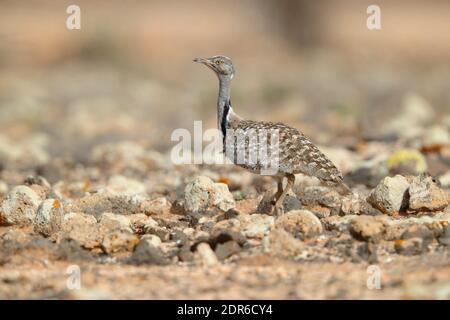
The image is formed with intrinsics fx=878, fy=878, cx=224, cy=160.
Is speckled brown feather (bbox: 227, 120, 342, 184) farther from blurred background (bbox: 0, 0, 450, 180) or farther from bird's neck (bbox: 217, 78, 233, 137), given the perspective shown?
blurred background (bbox: 0, 0, 450, 180)

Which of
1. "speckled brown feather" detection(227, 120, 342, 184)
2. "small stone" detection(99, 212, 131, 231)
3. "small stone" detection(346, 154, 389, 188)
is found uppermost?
"speckled brown feather" detection(227, 120, 342, 184)

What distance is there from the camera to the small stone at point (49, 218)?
6.28m

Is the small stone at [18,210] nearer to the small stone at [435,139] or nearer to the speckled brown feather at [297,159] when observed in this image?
the speckled brown feather at [297,159]

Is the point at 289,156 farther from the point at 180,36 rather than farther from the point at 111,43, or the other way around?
the point at 180,36

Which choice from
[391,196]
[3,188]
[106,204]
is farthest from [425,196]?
[3,188]

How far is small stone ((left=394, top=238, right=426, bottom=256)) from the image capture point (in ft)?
18.4

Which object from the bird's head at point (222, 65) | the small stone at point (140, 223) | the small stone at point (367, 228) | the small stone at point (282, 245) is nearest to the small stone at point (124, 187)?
the small stone at point (140, 223)

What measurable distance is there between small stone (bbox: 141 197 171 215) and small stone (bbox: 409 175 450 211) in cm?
197

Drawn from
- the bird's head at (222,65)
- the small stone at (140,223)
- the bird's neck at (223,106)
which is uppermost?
the bird's head at (222,65)

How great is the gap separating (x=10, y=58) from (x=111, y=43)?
106 inches

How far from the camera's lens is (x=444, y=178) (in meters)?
8.25

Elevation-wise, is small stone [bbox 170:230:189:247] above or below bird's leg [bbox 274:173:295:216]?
below

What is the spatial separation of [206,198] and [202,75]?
15095 millimetres

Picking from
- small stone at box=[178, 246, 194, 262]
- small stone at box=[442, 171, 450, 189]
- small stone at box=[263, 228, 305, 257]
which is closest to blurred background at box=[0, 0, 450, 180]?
small stone at box=[442, 171, 450, 189]
